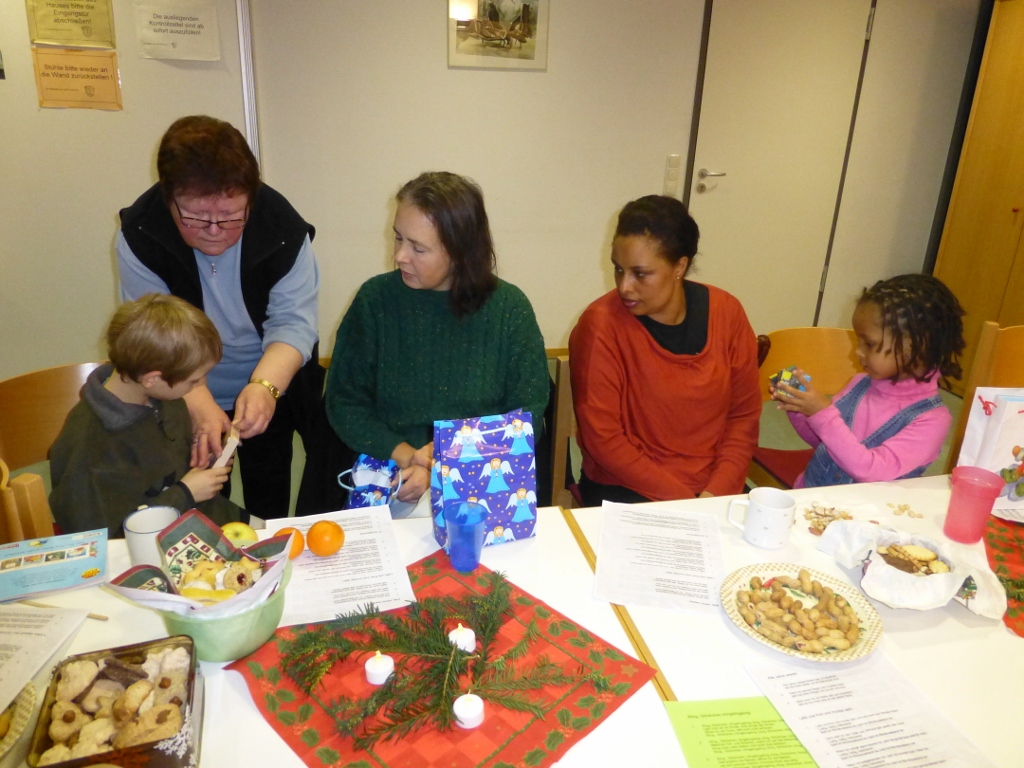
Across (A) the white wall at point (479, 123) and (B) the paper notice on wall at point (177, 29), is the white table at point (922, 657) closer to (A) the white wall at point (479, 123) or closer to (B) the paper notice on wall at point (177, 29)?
(A) the white wall at point (479, 123)

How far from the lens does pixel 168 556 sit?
95cm

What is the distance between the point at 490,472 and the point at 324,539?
30cm

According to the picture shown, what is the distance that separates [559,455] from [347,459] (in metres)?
0.56

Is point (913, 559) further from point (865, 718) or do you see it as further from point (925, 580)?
point (865, 718)

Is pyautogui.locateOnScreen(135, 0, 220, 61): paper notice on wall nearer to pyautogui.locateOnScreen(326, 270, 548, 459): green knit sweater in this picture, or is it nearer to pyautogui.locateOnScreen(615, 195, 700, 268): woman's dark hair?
pyautogui.locateOnScreen(326, 270, 548, 459): green knit sweater

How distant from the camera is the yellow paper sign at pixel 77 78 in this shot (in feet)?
9.58

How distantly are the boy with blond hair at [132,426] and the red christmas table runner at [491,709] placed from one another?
56 centimetres

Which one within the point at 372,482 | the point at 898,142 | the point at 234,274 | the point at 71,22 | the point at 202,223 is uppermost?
the point at 71,22

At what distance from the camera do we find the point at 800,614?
3.40 ft

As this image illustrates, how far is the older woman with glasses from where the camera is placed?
57.2 inches

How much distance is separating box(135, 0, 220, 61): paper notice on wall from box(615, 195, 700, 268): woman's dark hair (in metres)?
2.31

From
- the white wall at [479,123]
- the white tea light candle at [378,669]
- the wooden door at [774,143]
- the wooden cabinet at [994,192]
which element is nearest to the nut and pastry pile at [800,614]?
the white tea light candle at [378,669]

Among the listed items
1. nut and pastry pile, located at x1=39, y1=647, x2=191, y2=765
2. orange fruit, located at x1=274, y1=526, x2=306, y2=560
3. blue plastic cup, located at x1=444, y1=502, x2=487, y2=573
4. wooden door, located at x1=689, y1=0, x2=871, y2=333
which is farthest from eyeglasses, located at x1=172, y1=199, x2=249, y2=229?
wooden door, located at x1=689, y1=0, x2=871, y2=333

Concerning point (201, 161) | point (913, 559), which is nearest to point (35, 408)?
point (201, 161)
